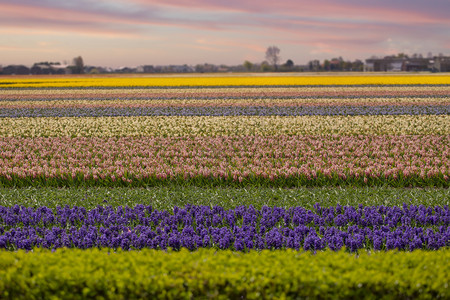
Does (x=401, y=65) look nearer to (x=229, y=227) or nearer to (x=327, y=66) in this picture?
(x=327, y=66)

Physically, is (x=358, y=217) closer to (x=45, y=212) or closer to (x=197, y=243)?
(x=197, y=243)

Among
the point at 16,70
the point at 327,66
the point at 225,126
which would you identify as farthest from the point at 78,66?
the point at 225,126

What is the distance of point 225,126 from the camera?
22.8 m

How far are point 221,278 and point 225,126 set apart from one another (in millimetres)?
17461

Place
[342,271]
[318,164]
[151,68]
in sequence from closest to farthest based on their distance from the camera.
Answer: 1. [342,271]
2. [318,164]
3. [151,68]

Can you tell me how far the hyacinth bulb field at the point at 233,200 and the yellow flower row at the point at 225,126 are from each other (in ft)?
0.39

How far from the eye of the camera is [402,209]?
32.7 feet

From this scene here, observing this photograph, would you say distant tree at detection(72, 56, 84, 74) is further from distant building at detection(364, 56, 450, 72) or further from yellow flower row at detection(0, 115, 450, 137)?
yellow flower row at detection(0, 115, 450, 137)

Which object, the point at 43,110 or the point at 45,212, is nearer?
the point at 45,212

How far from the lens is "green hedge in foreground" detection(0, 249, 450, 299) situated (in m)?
5.49

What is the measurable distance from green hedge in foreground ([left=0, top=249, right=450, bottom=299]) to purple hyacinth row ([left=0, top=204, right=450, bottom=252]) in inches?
81.4

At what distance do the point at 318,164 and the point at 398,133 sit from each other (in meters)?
7.71

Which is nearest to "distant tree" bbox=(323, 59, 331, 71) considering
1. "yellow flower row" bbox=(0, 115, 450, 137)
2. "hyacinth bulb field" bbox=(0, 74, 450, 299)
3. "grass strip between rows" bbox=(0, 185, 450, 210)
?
"hyacinth bulb field" bbox=(0, 74, 450, 299)

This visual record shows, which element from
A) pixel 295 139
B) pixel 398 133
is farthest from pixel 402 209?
pixel 398 133
